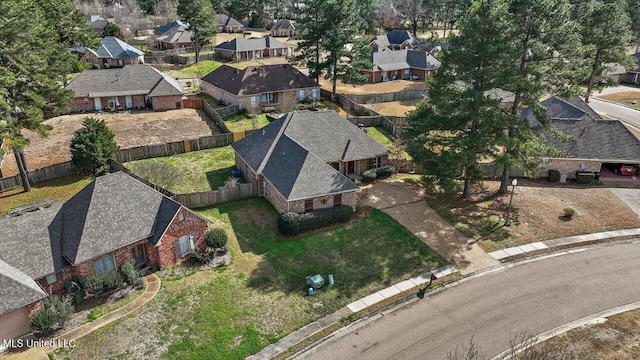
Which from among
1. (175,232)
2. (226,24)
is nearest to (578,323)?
(175,232)

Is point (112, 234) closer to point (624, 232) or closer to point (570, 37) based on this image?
point (570, 37)

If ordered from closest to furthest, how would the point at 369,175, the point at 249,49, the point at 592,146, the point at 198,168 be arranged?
the point at 369,175 < the point at 592,146 < the point at 198,168 < the point at 249,49

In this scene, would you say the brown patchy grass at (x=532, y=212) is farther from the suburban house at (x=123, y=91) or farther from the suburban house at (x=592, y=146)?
the suburban house at (x=123, y=91)

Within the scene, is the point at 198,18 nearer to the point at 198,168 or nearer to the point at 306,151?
the point at 198,168

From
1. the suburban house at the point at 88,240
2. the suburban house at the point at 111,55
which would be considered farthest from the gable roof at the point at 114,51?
the suburban house at the point at 88,240

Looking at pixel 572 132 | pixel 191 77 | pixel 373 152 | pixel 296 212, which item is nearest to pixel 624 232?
pixel 572 132

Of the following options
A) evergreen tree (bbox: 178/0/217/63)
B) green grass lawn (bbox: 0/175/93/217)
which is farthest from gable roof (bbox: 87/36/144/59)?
green grass lawn (bbox: 0/175/93/217)

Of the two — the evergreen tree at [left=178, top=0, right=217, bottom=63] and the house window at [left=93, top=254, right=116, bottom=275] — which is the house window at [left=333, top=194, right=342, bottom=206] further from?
the evergreen tree at [left=178, top=0, right=217, bottom=63]
